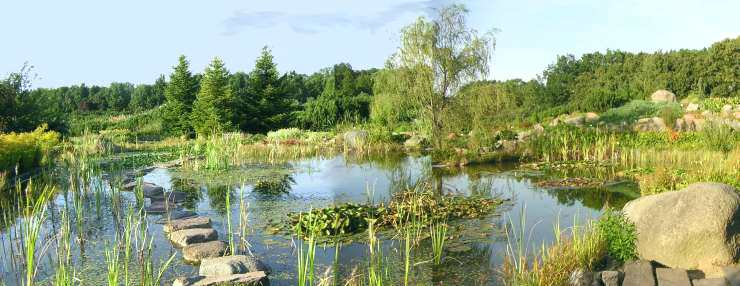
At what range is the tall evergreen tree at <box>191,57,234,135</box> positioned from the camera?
3012 centimetres

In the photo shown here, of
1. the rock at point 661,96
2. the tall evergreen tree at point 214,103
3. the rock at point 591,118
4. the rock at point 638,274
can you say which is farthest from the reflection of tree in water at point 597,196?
the rock at point 661,96

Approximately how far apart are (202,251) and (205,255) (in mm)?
85

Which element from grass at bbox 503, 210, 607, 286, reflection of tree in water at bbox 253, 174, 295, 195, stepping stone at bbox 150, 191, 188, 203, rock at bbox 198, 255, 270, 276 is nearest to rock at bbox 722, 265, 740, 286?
grass at bbox 503, 210, 607, 286

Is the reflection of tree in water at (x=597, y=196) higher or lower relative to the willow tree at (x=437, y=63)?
lower

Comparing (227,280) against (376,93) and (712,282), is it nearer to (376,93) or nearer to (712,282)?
(712,282)

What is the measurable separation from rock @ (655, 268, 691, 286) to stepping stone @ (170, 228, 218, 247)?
546cm

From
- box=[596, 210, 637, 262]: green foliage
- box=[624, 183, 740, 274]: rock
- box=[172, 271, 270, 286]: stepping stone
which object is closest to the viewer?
box=[172, 271, 270, 286]: stepping stone

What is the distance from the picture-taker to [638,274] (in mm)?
5758

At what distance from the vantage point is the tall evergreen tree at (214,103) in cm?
3012

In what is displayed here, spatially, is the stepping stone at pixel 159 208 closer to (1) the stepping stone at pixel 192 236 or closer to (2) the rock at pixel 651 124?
(1) the stepping stone at pixel 192 236

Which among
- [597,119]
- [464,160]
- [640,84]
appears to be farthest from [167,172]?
[640,84]

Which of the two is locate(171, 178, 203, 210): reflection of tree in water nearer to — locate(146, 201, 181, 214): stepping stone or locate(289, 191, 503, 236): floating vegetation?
locate(146, 201, 181, 214): stepping stone

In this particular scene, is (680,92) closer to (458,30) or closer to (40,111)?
(458,30)

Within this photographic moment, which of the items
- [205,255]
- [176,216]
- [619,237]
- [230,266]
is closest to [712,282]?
[619,237]
